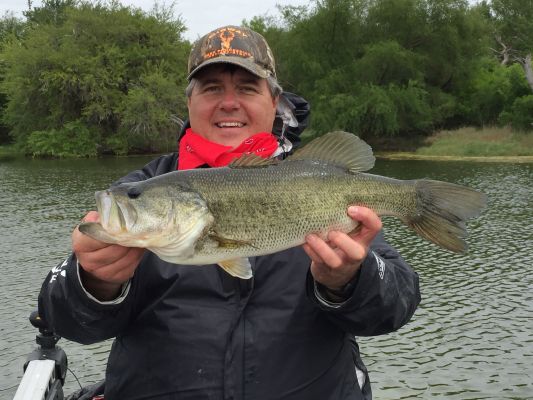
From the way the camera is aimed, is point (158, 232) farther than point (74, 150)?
No

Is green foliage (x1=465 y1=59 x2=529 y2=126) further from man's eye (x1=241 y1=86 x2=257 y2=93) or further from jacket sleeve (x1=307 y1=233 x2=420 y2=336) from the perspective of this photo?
jacket sleeve (x1=307 y1=233 x2=420 y2=336)

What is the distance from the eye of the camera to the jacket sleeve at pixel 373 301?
2.66 meters

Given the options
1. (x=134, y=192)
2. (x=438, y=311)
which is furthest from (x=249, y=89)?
(x=438, y=311)

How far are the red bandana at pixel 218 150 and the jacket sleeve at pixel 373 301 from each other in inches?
32.6

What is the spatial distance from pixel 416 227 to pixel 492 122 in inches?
1663

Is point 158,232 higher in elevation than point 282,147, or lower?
lower

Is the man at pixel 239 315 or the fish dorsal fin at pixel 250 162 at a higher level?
the fish dorsal fin at pixel 250 162

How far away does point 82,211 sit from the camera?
1888 centimetres

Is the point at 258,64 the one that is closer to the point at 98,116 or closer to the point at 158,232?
the point at 158,232

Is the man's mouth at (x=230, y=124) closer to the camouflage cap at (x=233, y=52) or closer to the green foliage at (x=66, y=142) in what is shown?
the camouflage cap at (x=233, y=52)

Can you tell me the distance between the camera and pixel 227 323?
2.74 metres

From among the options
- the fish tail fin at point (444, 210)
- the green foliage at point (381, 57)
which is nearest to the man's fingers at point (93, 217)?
the fish tail fin at point (444, 210)

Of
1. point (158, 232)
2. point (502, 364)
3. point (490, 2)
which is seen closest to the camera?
point (158, 232)

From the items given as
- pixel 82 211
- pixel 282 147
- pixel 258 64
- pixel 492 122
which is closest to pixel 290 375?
pixel 282 147
